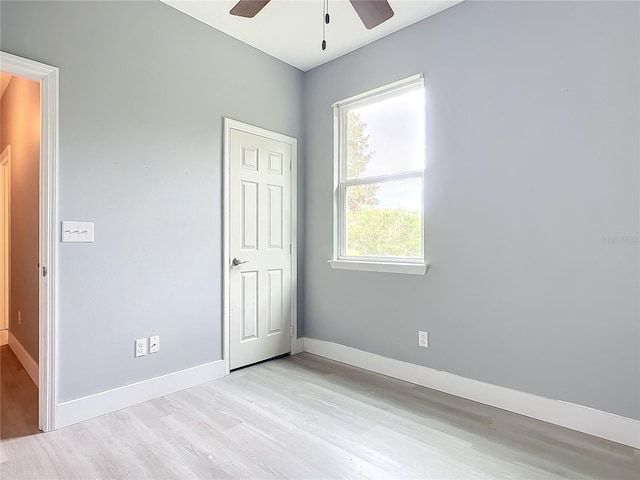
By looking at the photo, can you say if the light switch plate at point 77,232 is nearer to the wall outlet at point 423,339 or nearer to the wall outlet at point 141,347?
the wall outlet at point 141,347

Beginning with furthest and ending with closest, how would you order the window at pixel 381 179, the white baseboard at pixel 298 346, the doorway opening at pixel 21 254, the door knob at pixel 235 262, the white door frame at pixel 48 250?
1. the white baseboard at pixel 298 346
2. the door knob at pixel 235 262
3. the window at pixel 381 179
4. the doorway opening at pixel 21 254
5. the white door frame at pixel 48 250

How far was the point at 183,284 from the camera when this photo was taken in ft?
8.83

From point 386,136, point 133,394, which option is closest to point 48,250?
point 133,394

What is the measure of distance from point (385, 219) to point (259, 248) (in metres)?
1.16

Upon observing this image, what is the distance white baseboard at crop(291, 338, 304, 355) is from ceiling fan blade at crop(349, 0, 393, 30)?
9.20ft

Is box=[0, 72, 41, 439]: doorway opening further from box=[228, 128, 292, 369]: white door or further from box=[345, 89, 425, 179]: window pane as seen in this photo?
box=[345, 89, 425, 179]: window pane

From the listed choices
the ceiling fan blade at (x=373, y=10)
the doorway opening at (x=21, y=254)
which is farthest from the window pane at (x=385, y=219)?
the doorway opening at (x=21, y=254)

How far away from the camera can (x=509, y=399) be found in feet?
7.61

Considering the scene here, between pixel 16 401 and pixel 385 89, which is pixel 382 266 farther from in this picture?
pixel 16 401

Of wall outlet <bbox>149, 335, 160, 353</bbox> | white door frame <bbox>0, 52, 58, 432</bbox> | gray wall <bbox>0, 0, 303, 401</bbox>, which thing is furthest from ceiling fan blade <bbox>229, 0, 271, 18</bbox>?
wall outlet <bbox>149, 335, 160, 353</bbox>

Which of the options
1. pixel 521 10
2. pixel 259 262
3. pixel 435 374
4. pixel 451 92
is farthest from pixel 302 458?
pixel 521 10

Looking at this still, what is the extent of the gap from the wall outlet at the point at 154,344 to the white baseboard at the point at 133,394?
7.9 inches

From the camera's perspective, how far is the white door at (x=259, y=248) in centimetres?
303

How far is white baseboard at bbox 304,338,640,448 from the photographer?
6.40 ft
